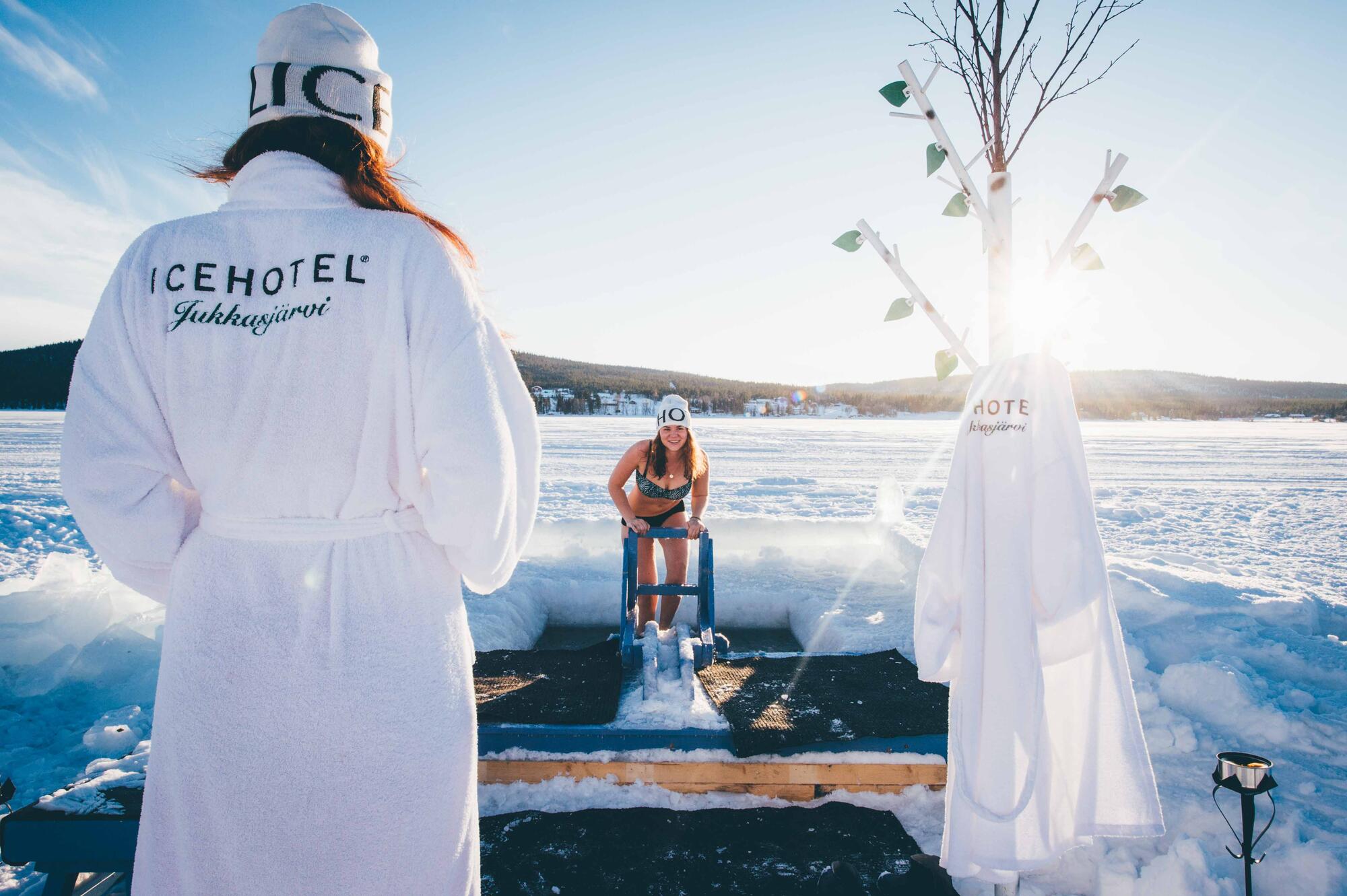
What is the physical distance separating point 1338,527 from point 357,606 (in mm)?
11825

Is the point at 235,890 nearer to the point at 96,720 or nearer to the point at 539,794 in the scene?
the point at 539,794

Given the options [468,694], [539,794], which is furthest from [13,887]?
[468,694]

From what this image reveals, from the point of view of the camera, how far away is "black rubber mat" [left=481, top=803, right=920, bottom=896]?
2.43 metres

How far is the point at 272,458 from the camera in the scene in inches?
44.6

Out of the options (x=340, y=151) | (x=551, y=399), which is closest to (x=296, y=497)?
(x=340, y=151)

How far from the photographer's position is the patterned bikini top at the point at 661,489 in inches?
189

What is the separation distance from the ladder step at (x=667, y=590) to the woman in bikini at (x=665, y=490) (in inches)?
6.3

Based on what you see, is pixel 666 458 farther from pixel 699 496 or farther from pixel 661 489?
pixel 699 496

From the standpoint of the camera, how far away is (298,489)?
1143mm

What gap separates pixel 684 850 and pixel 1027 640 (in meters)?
1.63

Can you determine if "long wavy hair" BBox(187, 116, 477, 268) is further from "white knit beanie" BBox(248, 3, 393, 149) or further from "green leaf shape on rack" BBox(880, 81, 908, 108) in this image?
"green leaf shape on rack" BBox(880, 81, 908, 108)

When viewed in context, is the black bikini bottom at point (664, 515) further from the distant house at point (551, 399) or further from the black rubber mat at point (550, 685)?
the distant house at point (551, 399)

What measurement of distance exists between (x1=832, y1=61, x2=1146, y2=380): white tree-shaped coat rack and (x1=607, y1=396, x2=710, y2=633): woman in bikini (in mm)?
2459

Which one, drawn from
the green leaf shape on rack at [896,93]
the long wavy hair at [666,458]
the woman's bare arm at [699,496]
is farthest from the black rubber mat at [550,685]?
the green leaf shape on rack at [896,93]
